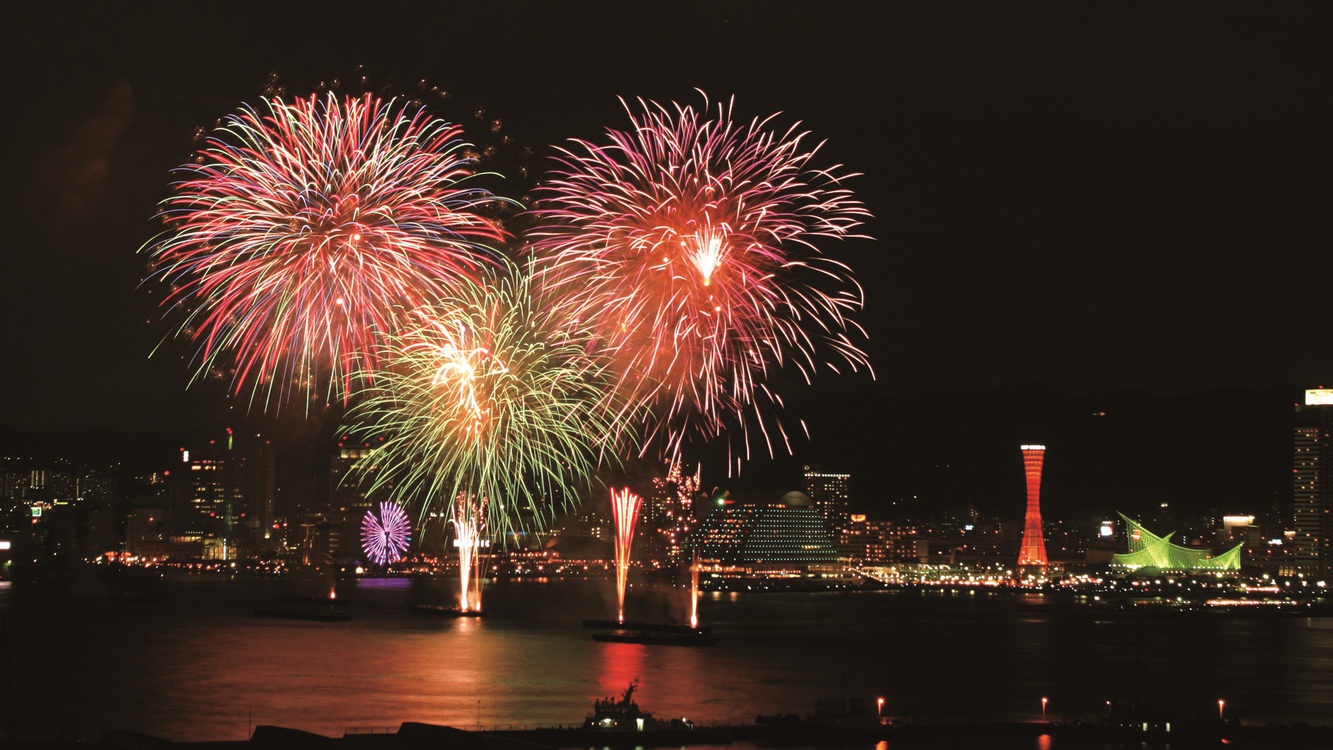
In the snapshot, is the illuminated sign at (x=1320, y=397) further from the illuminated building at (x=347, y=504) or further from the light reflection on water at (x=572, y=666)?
the illuminated building at (x=347, y=504)

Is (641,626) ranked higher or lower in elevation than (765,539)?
lower

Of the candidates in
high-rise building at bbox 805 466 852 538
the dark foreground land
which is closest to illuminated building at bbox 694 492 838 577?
high-rise building at bbox 805 466 852 538

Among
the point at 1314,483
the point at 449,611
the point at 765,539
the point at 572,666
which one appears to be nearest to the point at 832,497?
the point at 765,539

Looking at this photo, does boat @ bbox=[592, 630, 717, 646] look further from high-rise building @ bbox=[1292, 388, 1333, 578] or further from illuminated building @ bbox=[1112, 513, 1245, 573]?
high-rise building @ bbox=[1292, 388, 1333, 578]

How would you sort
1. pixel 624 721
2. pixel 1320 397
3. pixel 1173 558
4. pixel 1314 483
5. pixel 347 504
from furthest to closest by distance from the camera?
pixel 347 504 < pixel 1320 397 < pixel 1314 483 < pixel 1173 558 < pixel 624 721

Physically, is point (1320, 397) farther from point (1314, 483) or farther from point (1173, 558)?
point (1173, 558)

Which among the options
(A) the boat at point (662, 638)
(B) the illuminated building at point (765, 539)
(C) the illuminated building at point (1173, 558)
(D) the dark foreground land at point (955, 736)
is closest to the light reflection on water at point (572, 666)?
(A) the boat at point (662, 638)
